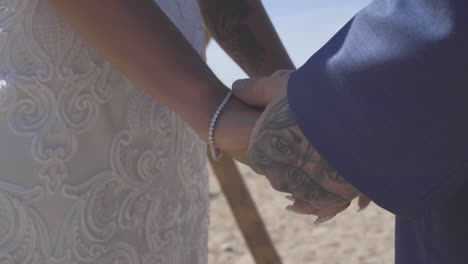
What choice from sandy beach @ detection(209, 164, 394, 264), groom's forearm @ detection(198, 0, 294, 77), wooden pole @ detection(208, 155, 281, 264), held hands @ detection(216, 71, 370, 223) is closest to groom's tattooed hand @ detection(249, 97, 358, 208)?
held hands @ detection(216, 71, 370, 223)

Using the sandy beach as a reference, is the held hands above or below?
above

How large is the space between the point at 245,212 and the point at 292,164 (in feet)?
5.39

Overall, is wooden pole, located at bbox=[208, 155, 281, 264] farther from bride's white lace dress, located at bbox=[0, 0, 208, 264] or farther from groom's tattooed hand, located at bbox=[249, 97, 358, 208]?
groom's tattooed hand, located at bbox=[249, 97, 358, 208]

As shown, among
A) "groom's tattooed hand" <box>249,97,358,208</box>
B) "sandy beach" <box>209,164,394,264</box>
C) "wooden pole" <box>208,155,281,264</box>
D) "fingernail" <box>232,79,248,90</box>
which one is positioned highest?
"fingernail" <box>232,79,248,90</box>

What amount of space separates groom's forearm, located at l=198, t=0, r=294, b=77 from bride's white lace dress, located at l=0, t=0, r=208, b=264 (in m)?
0.25

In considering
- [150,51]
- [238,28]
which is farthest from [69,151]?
[238,28]

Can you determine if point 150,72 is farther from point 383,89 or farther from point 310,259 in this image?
point 310,259

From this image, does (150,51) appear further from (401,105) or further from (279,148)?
(401,105)

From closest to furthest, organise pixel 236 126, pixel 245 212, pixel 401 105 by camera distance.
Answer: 1. pixel 401 105
2. pixel 236 126
3. pixel 245 212

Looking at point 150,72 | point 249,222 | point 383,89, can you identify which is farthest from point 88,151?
point 249,222

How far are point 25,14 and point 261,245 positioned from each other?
1.61 metres

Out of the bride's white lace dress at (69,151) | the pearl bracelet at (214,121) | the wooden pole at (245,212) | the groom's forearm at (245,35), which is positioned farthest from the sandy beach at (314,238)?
the pearl bracelet at (214,121)

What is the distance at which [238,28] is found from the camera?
4.42 ft

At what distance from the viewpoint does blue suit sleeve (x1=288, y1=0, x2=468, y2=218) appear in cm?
81
